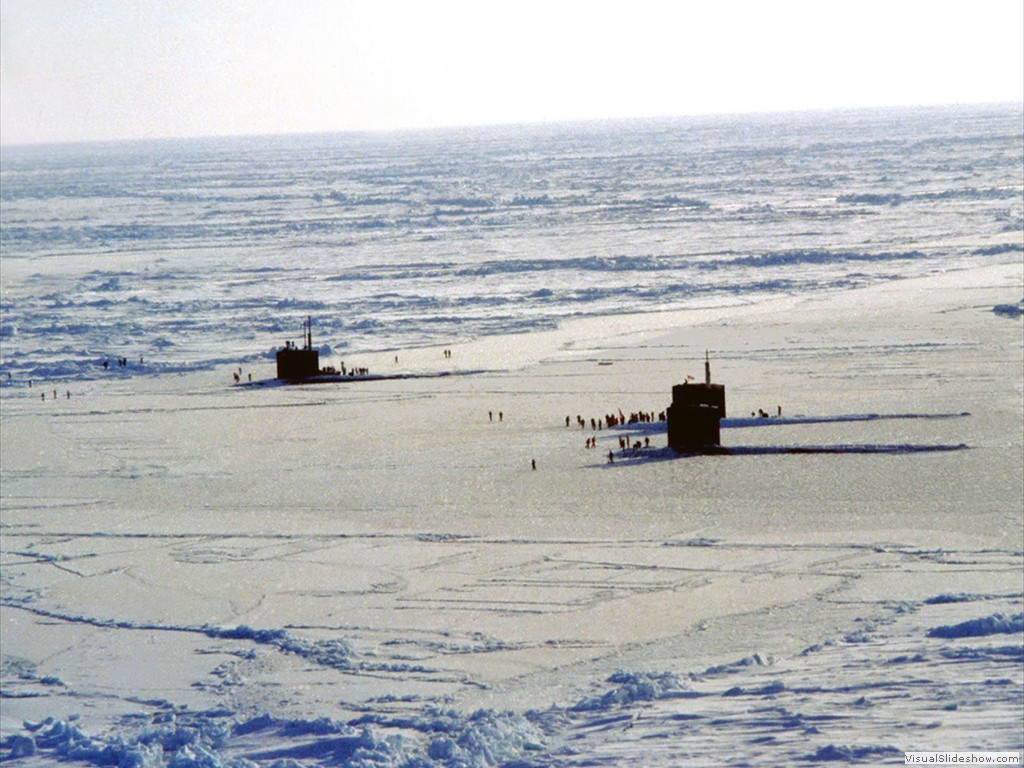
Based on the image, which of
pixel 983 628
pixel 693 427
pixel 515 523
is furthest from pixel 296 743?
pixel 693 427

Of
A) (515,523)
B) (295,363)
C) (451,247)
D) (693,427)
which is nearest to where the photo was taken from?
(515,523)

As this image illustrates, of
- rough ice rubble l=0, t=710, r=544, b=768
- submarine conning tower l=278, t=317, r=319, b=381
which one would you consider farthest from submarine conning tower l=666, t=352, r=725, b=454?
rough ice rubble l=0, t=710, r=544, b=768

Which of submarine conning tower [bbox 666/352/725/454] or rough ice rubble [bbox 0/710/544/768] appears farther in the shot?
submarine conning tower [bbox 666/352/725/454]

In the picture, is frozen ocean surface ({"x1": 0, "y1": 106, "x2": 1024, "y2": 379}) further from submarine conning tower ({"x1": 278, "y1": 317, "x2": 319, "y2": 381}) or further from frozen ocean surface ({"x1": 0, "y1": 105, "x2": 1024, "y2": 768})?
submarine conning tower ({"x1": 278, "y1": 317, "x2": 319, "y2": 381})

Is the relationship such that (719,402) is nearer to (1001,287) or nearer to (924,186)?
(1001,287)

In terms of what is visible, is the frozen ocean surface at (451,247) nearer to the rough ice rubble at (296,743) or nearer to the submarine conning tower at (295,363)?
the submarine conning tower at (295,363)

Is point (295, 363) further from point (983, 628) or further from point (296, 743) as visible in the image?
point (983, 628)

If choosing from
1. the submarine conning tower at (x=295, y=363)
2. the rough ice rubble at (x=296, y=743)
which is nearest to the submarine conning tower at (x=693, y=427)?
the submarine conning tower at (x=295, y=363)

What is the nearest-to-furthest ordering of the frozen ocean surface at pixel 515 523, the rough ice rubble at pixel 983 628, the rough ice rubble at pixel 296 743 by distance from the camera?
the rough ice rubble at pixel 296 743, the frozen ocean surface at pixel 515 523, the rough ice rubble at pixel 983 628
